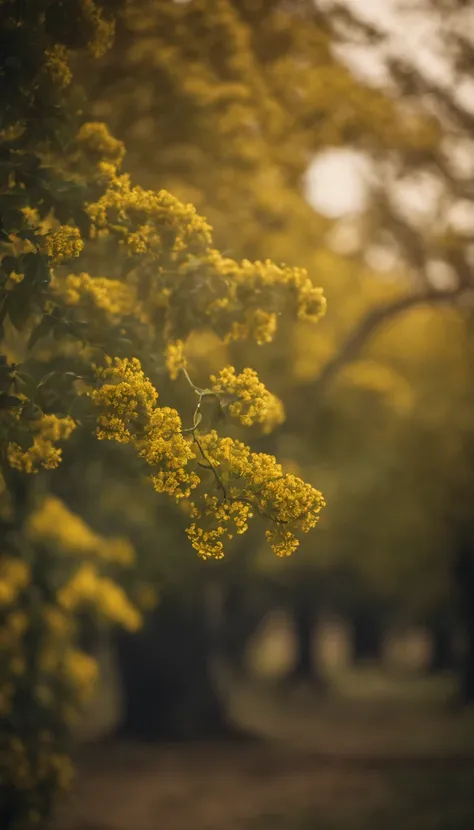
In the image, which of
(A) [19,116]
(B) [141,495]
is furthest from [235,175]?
(B) [141,495]

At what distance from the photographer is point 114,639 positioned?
24031 millimetres

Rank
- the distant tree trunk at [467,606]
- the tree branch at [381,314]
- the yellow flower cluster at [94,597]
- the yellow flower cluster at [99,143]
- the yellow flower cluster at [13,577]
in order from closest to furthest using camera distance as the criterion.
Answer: the yellow flower cluster at [99,143]
the yellow flower cluster at [13,577]
the tree branch at [381,314]
the yellow flower cluster at [94,597]
the distant tree trunk at [467,606]

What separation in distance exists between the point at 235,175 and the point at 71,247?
4.32m

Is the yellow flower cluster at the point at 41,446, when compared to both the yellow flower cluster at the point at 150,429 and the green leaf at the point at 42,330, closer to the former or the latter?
the green leaf at the point at 42,330

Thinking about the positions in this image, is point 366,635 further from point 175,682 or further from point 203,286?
point 203,286

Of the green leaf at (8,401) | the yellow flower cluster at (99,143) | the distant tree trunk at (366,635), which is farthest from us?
the distant tree trunk at (366,635)

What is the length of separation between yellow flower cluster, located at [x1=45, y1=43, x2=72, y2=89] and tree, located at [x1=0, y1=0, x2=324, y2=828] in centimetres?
1

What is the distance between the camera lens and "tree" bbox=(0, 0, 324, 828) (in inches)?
193

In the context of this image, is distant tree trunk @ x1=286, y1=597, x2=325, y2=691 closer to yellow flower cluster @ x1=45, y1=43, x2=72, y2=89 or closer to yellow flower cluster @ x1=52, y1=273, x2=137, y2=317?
yellow flower cluster @ x1=52, y1=273, x2=137, y2=317

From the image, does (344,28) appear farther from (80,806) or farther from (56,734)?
(80,806)

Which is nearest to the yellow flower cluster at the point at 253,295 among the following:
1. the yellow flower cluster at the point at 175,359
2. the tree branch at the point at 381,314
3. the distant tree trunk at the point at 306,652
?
the yellow flower cluster at the point at 175,359

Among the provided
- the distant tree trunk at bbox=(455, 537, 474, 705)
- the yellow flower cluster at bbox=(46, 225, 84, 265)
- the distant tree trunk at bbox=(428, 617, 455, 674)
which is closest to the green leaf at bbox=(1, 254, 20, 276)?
the yellow flower cluster at bbox=(46, 225, 84, 265)

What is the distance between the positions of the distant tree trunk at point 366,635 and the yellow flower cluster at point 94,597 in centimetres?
2892

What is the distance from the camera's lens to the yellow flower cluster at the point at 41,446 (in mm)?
5523
